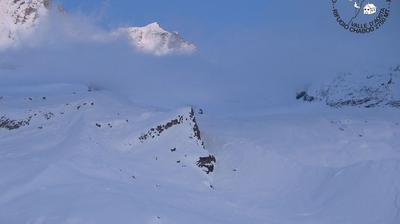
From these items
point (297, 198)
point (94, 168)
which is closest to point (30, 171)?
point (94, 168)

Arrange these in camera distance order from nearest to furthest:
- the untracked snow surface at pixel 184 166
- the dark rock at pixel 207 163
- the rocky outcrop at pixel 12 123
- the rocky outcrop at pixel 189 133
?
1. the untracked snow surface at pixel 184 166
2. the dark rock at pixel 207 163
3. the rocky outcrop at pixel 189 133
4. the rocky outcrop at pixel 12 123

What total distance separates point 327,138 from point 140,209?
12.5 meters

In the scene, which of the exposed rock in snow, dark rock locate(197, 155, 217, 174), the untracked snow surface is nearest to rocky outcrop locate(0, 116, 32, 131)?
the untracked snow surface

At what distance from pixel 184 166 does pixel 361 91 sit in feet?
60.5

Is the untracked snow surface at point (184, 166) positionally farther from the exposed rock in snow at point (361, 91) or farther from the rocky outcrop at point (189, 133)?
the exposed rock in snow at point (361, 91)

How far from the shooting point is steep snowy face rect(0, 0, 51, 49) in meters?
76.2

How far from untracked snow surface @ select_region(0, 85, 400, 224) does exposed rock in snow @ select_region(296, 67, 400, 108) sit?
11.5 ft

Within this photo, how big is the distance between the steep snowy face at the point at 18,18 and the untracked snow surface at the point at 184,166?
49838 millimetres

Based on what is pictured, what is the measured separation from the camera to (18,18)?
80.0 m

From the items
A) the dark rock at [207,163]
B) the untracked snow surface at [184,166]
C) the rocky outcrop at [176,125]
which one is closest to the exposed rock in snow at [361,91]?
the untracked snow surface at [184,166]

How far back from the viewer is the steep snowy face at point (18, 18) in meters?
76.2

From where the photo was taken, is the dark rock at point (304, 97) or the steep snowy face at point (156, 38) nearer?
the dark rock at point (304, 97)

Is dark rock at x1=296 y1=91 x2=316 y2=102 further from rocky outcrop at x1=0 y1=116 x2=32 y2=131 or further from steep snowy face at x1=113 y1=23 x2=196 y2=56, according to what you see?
steep snowy face at x1=113 y1=23 x2=196 y2=56

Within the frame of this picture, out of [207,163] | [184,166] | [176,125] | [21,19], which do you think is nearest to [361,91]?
[176,125]
